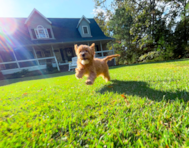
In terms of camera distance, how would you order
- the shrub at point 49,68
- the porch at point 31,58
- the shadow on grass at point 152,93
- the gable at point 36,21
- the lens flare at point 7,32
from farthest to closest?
the gable at point 36,21 < the shrub at point 49,68 < the porch at point 31,58 < the lens flare at point 7,32 < the shadow on grass at point 152,93

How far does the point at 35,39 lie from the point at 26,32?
5.50 ft

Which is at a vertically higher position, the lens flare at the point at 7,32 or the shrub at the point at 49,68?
the lens flare at the point at 7,32

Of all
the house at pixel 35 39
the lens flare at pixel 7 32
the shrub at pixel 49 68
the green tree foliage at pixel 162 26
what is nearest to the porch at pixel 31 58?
the house at pixel 35 39

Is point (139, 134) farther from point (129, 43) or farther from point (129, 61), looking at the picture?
point (129, 43)

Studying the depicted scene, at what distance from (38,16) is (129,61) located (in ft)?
55.5

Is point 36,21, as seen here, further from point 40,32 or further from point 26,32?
point 26,32

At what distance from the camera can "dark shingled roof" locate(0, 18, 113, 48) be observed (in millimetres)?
10883

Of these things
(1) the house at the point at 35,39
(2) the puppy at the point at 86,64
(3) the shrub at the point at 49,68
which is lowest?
(3) the shrub at the point at 49,68

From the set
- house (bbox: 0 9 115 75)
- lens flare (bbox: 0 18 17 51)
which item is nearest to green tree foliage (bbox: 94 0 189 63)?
house (bbox: 0 9 115 75)

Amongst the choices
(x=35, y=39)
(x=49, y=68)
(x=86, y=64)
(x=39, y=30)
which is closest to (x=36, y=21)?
(x=39, y=30)

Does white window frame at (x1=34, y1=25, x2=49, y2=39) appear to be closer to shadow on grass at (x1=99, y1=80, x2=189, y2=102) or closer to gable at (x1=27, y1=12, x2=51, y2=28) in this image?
gable at (x1=27, y1=12, x2=51, y2=28)

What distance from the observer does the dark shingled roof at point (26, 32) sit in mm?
10883

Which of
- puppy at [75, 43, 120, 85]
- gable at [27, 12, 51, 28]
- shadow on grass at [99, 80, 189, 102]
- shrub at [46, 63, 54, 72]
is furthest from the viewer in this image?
gable at [27, 12, 51, 28]

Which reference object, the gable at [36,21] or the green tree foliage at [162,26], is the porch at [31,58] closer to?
the gable at [36,21]
